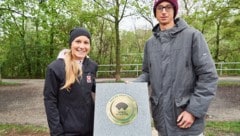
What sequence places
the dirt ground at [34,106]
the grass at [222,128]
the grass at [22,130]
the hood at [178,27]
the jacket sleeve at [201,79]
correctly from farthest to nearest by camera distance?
the dirt ground at [34,106], the grass at [22,130], the grass at [222,128], the hood at [178,27], the jacket sleeve at [201,79]

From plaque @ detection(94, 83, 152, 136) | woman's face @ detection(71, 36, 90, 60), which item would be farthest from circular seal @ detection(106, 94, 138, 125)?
woman's face @ detection(71, 36, 90, 60)

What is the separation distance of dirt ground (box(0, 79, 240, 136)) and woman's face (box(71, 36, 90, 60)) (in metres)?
3.22

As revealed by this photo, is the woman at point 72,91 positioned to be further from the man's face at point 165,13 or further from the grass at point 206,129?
the grass at point 206,129

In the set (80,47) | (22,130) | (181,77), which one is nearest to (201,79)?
(181,77)

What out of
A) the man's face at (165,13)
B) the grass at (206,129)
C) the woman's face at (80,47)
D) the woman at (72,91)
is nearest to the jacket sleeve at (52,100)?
the woman at (72,91)

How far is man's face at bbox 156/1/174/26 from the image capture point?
3.16 meters

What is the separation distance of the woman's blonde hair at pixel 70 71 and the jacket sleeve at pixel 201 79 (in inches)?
42.3

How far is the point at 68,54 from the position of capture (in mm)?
3426

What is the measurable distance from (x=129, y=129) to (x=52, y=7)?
831cm

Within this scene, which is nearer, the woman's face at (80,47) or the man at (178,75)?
the man at (178,75)

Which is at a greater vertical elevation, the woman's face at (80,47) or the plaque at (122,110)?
the woman's face at (80,47)

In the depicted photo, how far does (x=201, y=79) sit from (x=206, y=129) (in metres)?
4.31

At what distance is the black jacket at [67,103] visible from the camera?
10.8ft

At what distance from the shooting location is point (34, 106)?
1093 centimetres
